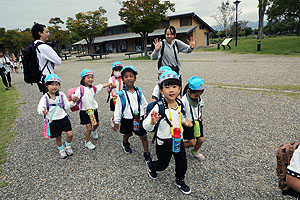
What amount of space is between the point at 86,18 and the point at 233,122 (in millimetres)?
30151

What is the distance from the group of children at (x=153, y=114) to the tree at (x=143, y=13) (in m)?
18.4

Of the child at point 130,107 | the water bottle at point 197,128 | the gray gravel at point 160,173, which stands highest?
the child at point 130,107

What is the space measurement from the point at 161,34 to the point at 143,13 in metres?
13.7

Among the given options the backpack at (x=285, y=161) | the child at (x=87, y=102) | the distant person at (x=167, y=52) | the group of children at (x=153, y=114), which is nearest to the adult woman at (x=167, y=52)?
the distant person at (x=167, y=52)

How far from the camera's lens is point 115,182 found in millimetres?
2727

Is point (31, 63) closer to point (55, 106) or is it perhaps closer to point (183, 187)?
point (55, 106)

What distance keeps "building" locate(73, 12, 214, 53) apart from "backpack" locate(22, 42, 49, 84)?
26028 millimetres

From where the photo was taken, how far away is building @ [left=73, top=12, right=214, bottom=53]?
32.8 m

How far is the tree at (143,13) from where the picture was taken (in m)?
20.0

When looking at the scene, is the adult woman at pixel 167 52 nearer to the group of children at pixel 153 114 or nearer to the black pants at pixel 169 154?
the group of children at pixel 153 114

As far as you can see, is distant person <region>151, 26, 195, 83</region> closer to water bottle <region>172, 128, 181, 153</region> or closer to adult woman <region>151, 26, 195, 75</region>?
adult woman <region>151, 26, 195, 75</region>

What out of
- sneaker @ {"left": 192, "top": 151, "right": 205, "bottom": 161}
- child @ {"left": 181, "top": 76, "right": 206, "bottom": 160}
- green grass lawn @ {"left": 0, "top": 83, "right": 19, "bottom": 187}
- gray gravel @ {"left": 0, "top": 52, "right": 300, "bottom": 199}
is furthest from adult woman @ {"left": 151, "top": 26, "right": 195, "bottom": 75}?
green grass lawn @ {"left": 0, "top": 83, "right": 19, "bottom": 187}

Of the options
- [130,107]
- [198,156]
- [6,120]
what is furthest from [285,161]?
[6,120]

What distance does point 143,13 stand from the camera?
65.8 ft
